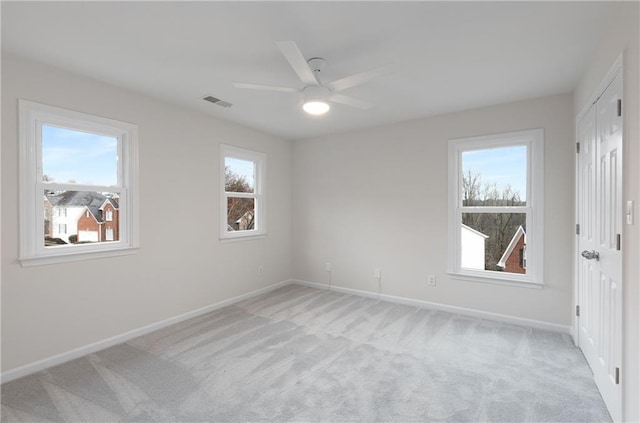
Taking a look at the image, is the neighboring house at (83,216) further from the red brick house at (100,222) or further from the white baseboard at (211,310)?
the white baseboard at (211,310)

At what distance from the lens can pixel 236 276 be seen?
172 inches

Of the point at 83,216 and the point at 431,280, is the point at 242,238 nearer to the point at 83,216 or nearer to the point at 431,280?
the point at 83,216

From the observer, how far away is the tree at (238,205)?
438 cm

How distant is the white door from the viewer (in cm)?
186

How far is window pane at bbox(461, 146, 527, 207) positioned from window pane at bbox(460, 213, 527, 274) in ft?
0.59

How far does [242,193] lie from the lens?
4.54 metres

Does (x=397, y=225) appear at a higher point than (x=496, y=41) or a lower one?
lower

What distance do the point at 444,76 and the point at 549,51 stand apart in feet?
2.50

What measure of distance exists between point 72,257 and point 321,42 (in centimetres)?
278

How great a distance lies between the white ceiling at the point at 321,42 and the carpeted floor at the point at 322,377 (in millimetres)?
2498

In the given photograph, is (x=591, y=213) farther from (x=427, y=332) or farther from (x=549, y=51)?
(x=427, y=332)

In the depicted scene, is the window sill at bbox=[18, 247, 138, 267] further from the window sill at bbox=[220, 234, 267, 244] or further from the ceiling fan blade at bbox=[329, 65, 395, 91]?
the ceiling fan blade at bbox=[329, 65, 395, 91]

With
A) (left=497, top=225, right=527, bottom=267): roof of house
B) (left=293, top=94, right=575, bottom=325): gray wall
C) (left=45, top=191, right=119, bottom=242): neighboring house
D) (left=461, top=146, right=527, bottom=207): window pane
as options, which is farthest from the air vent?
(left=497, top=225, right=527, bottom=267): roof of house

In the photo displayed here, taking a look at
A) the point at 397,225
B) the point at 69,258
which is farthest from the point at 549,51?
the point at 69,258
